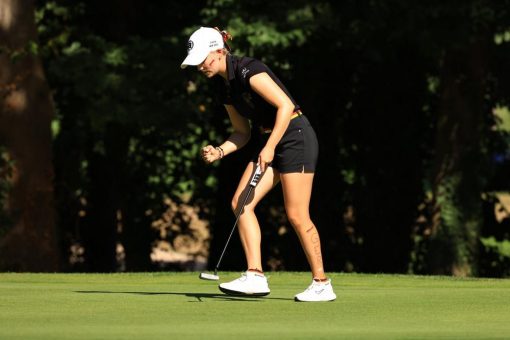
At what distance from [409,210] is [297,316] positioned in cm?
1499

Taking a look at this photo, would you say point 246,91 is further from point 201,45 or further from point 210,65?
point 201,45

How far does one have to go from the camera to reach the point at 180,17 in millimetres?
22688

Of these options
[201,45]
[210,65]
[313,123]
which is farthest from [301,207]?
[313,123]

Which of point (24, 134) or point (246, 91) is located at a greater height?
point (246, 91)

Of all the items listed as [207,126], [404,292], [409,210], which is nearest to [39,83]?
[207,126]

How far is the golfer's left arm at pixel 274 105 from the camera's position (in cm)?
994

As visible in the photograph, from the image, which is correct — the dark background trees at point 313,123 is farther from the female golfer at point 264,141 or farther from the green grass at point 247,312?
the female golfer at point 264,141

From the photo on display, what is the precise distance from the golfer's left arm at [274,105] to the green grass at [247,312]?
101 centimetres

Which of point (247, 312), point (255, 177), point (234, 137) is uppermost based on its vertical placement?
point (234, 137)

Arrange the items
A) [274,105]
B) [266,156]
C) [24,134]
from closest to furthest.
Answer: [266,156]
[274,105]
[24,134]

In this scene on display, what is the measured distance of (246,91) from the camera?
33.6ft

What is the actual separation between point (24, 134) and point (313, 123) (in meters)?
5.04

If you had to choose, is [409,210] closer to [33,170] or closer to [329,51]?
[329,51]

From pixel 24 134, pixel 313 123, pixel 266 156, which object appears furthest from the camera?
pixel 313 123
